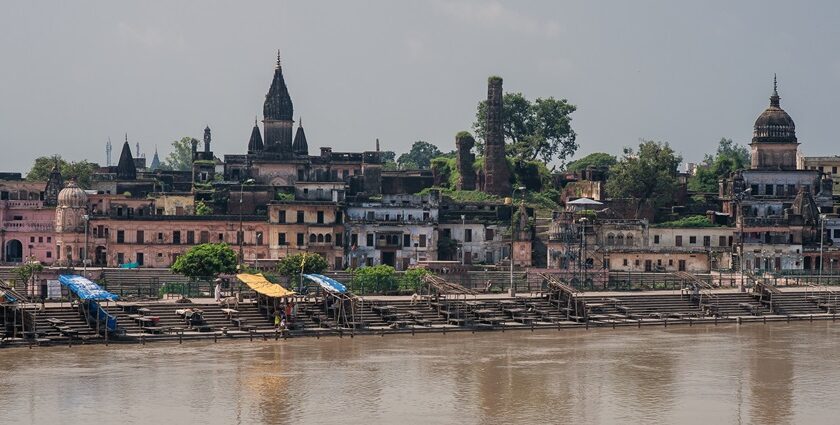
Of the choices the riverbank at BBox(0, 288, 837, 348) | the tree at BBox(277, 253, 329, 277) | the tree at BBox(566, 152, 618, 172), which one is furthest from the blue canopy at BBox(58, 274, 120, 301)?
the tree at BBox(566, 152, 618, 172)

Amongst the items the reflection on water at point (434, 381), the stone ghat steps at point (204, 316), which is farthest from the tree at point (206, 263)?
the reflection on water at point (434, 381)

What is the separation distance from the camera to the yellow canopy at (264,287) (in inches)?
2554

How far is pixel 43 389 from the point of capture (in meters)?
50.6

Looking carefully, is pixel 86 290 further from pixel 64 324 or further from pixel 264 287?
pixel 264 287

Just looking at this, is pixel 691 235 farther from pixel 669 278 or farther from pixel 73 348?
pixel 73 348

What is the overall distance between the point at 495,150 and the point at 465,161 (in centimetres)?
322

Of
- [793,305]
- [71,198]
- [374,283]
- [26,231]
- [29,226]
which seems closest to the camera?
[374,283]

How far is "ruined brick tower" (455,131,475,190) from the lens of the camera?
11481 cm

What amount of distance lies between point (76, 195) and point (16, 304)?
36800 millimetres

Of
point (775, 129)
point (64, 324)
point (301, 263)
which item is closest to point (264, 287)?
point (64, 324)

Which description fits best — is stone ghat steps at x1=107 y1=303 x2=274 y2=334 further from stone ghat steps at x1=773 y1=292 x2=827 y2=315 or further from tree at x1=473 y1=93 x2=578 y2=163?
tree at x1=473 y1=93 x2=578 y2=163

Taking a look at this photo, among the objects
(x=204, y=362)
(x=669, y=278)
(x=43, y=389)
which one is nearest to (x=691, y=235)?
(x=669, y=278)

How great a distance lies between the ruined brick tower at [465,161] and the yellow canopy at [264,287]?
156ft

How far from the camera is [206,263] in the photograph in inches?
3263
